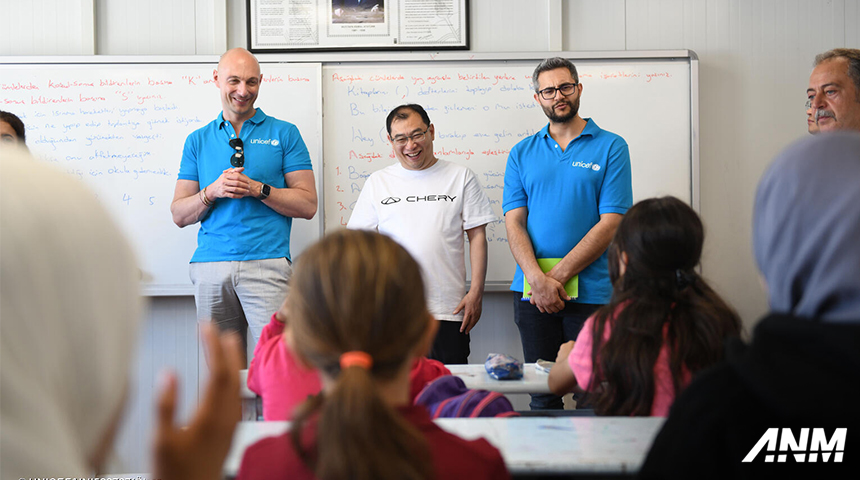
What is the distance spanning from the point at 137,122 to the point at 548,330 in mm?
2427

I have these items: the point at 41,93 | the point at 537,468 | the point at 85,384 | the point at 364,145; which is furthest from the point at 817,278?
the point at 41,93

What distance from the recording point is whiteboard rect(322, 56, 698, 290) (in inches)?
137

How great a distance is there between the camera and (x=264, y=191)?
2.79m

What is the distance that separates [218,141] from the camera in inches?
→ 115

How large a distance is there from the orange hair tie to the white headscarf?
0.37 metres

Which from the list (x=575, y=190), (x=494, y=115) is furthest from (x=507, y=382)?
(x=494, y=115)

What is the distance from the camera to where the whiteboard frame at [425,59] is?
341 centimetres

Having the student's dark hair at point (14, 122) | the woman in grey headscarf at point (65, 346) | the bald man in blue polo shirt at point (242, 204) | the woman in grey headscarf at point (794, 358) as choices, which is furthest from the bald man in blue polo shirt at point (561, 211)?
the woman in grey headscarf at point (65, 346)

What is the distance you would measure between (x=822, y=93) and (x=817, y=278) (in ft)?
7.20

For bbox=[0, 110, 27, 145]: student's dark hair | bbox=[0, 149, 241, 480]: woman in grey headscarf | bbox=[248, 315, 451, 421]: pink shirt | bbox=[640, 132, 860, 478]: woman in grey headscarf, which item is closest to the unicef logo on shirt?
bbox=[248, 315, 451, 421]: pink shirt

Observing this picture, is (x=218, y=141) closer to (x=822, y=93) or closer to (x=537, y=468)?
(x=537, y=468)

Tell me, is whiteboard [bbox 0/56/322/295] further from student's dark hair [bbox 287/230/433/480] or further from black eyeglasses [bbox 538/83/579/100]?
student's dark hair [bbox 287/230/433/480]

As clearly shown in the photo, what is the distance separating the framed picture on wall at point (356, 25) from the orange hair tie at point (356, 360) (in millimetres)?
2929

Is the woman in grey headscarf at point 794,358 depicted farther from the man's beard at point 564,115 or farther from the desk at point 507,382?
the man's beard at point 564,115
